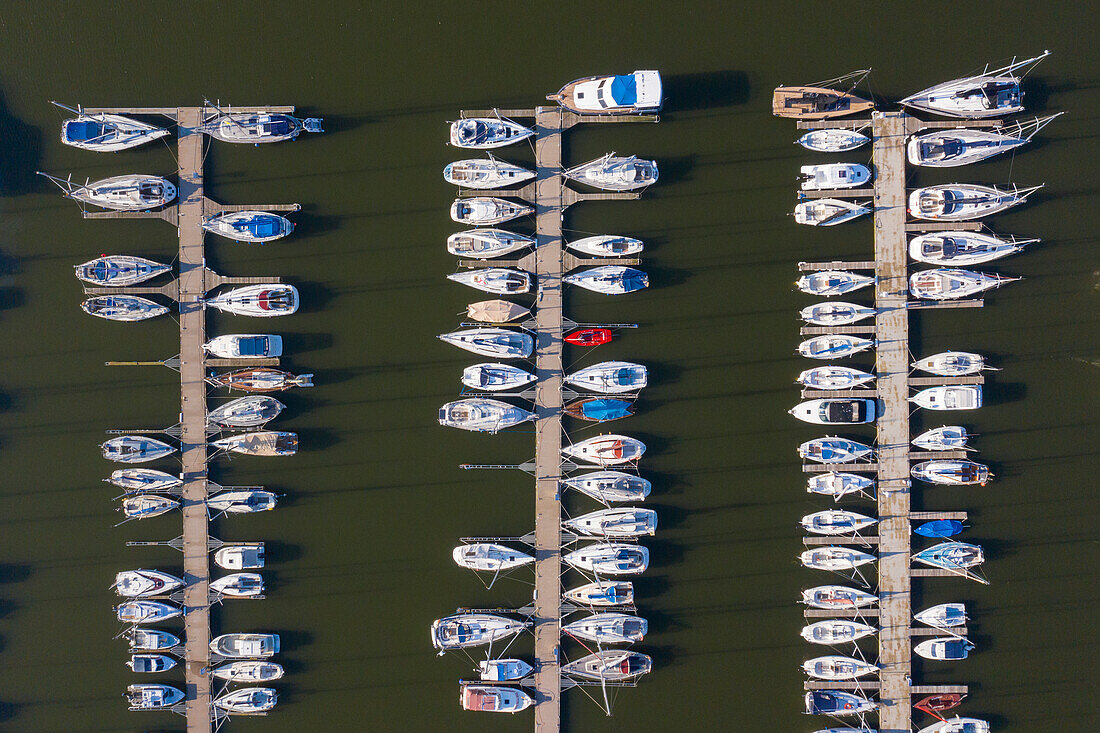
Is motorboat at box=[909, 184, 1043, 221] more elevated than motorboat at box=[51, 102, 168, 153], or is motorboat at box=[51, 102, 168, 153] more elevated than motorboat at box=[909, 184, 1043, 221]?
motorboat at box=[51, 102, 168, 153]

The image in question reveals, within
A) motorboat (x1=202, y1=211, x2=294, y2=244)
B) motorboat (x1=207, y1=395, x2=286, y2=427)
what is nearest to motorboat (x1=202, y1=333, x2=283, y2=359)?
motorboat (x1=207, y1=395, x2=286, y2=427)

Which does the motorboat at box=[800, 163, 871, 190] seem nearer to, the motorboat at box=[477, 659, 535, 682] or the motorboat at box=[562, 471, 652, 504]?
the motorboat at box=[562, 471, 652, 504]

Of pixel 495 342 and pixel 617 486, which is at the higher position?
pixel 495 342

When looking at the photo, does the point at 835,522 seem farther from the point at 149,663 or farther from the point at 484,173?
the point at 149,663

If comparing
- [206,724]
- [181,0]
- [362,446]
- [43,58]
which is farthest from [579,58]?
[206,724]

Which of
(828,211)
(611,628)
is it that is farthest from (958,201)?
(611,628)

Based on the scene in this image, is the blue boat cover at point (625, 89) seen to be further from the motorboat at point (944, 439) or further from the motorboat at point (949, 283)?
the motorboat at point (944, 439)
